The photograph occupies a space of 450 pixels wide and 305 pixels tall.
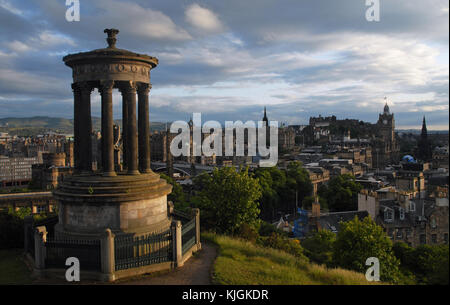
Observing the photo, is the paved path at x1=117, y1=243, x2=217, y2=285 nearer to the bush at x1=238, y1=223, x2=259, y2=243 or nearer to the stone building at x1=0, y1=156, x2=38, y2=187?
the bush at x1=238, y1=223, x2=259, y2=243

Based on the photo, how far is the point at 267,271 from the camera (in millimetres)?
14312

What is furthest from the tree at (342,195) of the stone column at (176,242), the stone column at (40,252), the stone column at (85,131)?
the stone column at (40,252)

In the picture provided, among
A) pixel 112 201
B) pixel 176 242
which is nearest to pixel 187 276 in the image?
pixel 176 242

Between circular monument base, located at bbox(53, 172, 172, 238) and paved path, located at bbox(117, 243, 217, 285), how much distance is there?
88.0 inches

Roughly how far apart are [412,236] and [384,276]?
2696cm

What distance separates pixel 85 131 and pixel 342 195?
65.7m

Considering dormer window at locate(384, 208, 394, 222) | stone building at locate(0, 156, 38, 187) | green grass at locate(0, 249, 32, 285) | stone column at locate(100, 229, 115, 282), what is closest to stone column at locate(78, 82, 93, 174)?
stone column at locate(100, 229, 115, 282)

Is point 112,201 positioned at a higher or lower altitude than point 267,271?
higher

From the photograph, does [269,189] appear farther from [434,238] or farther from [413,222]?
[434,238]

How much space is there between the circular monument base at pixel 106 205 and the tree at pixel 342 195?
6327cm

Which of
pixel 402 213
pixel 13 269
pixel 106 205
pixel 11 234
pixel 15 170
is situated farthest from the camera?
pixel 15 170

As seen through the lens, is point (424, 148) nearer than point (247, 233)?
No

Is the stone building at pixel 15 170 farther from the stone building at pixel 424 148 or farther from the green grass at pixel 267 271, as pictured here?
the stone building at pixel 424 148
